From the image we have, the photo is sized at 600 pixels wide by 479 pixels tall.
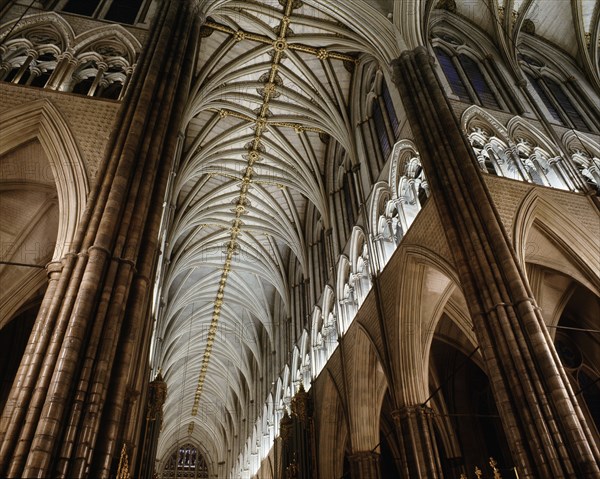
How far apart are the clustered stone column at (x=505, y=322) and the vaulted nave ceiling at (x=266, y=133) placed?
496cm

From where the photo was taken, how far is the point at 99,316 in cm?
577

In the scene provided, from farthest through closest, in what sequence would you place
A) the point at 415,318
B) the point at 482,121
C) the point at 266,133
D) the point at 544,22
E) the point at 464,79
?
the point at 266,133 < the point at 544,22 < the point at 464,79 < the point at 482,121 < the point at 415,318

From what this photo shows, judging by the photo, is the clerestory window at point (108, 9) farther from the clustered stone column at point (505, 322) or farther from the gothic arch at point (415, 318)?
the gothic arch at point (415, 318)

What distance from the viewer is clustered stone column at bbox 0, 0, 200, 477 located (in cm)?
480

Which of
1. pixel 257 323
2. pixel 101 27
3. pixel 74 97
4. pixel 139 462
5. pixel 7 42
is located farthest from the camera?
pixel 257 323

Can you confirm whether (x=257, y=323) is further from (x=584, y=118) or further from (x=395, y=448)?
(x=584, y=118)

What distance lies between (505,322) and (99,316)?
238 inches

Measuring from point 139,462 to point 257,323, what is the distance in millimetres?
16061

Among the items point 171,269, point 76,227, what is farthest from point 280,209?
point 76,227

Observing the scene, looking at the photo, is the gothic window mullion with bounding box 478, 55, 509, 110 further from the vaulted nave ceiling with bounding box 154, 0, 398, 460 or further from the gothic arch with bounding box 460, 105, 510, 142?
the vaulted nave ceiling with bounding box 154, 0, 398, 460

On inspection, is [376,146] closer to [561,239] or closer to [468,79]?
[468,79]

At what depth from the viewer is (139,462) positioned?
13.1 m

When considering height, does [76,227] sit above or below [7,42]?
below

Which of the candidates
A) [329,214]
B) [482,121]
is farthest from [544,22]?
[329,214]
